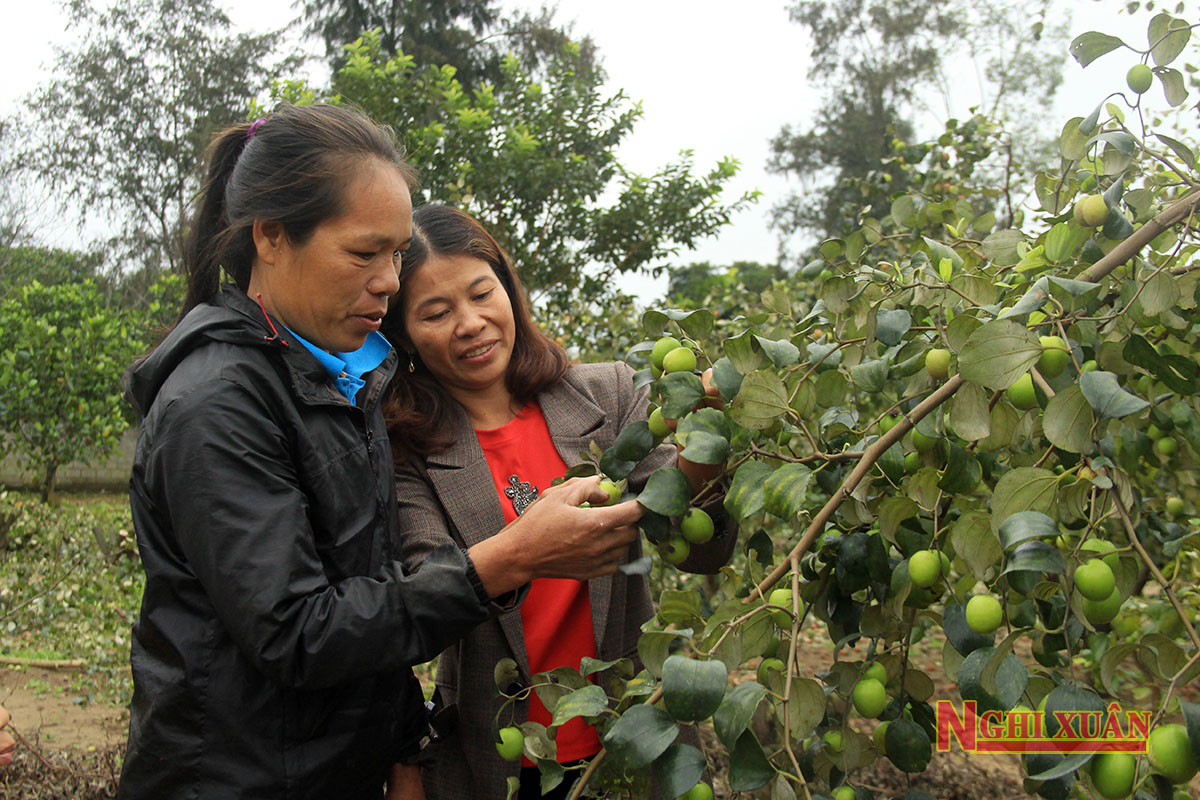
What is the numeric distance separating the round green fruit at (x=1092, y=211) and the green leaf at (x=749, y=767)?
626mm

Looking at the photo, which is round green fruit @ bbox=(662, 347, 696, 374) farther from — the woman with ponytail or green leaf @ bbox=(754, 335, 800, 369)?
the woman with ponytail

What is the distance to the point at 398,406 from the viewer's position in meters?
1.60

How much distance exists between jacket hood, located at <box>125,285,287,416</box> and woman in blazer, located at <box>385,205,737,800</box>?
0.33m

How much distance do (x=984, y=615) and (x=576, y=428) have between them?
3.03 feet

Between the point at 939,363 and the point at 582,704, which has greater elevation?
the point at 939,363

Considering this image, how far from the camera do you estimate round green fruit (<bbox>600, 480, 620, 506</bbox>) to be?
4.12 ft

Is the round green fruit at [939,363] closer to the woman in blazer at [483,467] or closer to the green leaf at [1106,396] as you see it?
the green leaf at [1106,396]

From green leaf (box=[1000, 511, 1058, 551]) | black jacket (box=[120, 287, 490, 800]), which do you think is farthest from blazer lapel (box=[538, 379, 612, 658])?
green leaf (box=[1000, 511, 1058, 551])

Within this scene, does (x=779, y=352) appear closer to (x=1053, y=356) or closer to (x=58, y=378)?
(x=1053, y=356)

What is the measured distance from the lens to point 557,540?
4.01ft

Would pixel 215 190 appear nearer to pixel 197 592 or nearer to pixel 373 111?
pixel 197 592

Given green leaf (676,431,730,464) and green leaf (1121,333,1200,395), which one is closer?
green leaf (1121,333,1200,395)

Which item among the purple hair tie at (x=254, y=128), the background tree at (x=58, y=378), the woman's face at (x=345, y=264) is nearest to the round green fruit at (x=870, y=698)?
the woman's face at (x=345, y=264)

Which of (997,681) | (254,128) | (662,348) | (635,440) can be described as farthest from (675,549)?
(254,128)
